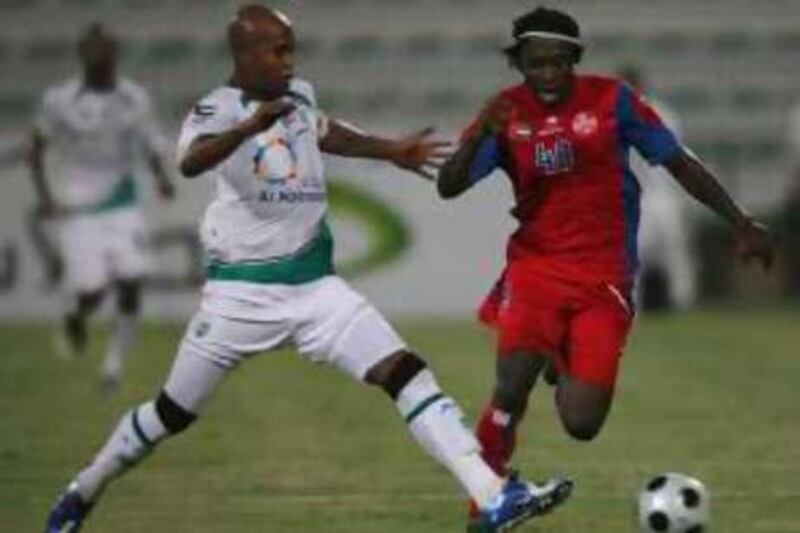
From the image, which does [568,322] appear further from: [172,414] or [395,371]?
[172,414]

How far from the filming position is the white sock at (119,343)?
18.6 metres

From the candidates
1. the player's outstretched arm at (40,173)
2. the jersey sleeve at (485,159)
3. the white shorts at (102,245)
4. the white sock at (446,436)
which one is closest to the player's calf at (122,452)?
the white sock at (446,436)

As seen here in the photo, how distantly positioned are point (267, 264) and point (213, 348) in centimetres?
42

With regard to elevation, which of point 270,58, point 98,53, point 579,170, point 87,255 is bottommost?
point 87,255

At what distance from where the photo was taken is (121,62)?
98.5 feet

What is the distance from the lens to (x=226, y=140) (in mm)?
10070

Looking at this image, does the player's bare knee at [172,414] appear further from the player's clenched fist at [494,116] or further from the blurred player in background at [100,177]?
the blurred player in background at [100,177]

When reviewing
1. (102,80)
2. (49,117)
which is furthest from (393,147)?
(49,117)

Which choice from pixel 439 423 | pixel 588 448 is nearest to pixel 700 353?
pixel 588 448

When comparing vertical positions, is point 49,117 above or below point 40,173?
above

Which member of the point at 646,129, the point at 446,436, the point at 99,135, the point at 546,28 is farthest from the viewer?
the point at 99,135

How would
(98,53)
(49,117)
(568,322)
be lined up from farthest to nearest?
(49,117) < (98,53) < (568,322)

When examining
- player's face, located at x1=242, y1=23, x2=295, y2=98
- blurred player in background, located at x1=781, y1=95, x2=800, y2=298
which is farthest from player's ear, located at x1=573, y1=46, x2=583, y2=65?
blurred player in background, located at x1=781, y1=95, x2=800, y2=298

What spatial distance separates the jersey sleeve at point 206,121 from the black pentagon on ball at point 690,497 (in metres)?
2.41
